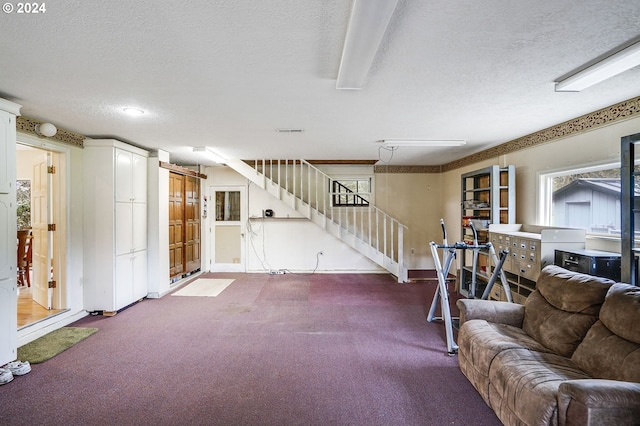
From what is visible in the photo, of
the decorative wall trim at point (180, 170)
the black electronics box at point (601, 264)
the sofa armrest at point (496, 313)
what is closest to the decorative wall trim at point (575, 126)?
the black electronics box at point (601, 264)

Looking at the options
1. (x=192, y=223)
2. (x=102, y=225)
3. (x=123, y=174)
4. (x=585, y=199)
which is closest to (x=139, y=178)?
(x=123, y=174)

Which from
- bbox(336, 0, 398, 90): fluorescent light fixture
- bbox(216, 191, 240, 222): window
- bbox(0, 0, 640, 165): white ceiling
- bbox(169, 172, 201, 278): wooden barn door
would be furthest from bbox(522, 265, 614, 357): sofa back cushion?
bbox(216, 191, 240, 222): window

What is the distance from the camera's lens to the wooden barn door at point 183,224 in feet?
18.7

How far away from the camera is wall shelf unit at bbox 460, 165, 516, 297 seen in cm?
450

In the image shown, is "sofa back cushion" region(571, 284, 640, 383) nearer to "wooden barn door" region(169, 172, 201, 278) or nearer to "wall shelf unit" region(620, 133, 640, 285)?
"wall shelf unit" region(620, 133, 640, 285)

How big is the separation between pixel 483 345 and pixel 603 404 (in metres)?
0.81

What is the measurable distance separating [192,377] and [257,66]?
2.64 metres

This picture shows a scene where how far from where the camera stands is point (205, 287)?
5664 millimetres

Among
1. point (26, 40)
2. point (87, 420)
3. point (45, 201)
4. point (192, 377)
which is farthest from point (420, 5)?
point (45, 201)

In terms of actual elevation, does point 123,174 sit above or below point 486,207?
above

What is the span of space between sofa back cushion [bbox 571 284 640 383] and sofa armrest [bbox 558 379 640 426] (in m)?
0.28

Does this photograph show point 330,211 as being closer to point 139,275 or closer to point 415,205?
point 415,205

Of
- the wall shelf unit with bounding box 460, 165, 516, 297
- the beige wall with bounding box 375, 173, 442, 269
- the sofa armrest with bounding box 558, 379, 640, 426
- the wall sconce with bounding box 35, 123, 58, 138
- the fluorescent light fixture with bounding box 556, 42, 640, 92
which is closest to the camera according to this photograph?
the sofa armrest with bounding box 558, 379, 640, 426

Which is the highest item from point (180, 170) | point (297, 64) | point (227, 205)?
point (297, 64)
